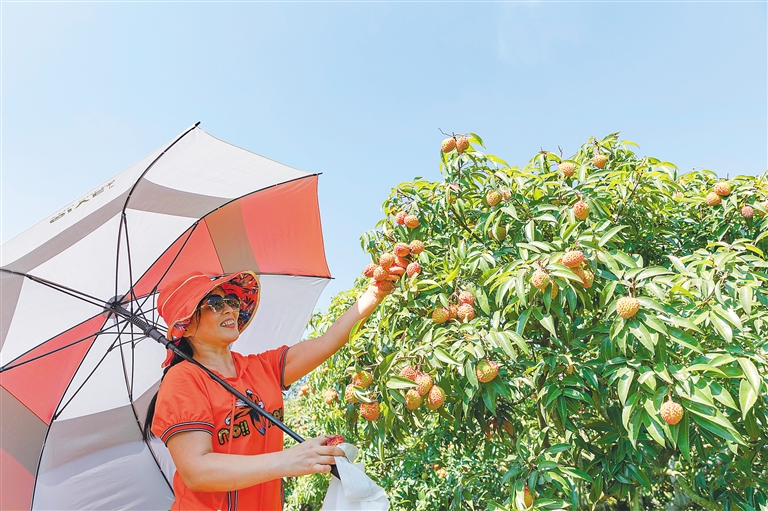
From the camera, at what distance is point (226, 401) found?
1.87 meters

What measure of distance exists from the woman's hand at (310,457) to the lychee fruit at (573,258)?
101cm

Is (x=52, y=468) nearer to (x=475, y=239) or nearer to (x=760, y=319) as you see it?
(x=475, y=239)

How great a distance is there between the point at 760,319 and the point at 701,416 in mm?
520

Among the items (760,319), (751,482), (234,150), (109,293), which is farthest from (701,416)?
(109,293)

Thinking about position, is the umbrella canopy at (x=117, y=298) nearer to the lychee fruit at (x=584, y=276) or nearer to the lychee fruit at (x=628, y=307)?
the lychee fruit at (x=584, y=276)

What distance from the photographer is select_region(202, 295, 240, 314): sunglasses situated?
2.01 m

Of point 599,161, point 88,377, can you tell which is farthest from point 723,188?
point 88,377

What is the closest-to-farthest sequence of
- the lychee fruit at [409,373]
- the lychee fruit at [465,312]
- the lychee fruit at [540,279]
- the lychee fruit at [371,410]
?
1. the lychee fruit at [540,279]
2. the lychee fruit at [409,373]
3. the lychee fruit at [465,312]
4. the lychee fruit at [371,410]

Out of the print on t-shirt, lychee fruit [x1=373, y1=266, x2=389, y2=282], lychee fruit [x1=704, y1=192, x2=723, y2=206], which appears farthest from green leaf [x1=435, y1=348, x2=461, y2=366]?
lychee fruit [x1=704, y1=192, x2=723, y2=206]

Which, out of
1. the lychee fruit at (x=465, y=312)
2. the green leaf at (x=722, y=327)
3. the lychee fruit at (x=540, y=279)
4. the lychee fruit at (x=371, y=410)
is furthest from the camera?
the lychee fruit at (x=371, y=410)

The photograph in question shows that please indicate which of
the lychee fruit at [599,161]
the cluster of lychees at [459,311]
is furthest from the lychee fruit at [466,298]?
the lychee fruit at [599,161]

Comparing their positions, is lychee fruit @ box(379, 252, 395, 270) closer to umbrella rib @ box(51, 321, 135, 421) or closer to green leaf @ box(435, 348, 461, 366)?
green leaf @ box(435, 348, 461, 366)

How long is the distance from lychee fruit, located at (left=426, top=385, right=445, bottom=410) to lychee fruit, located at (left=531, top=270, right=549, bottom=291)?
509 mm

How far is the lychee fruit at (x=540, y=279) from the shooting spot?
170 centimetres
